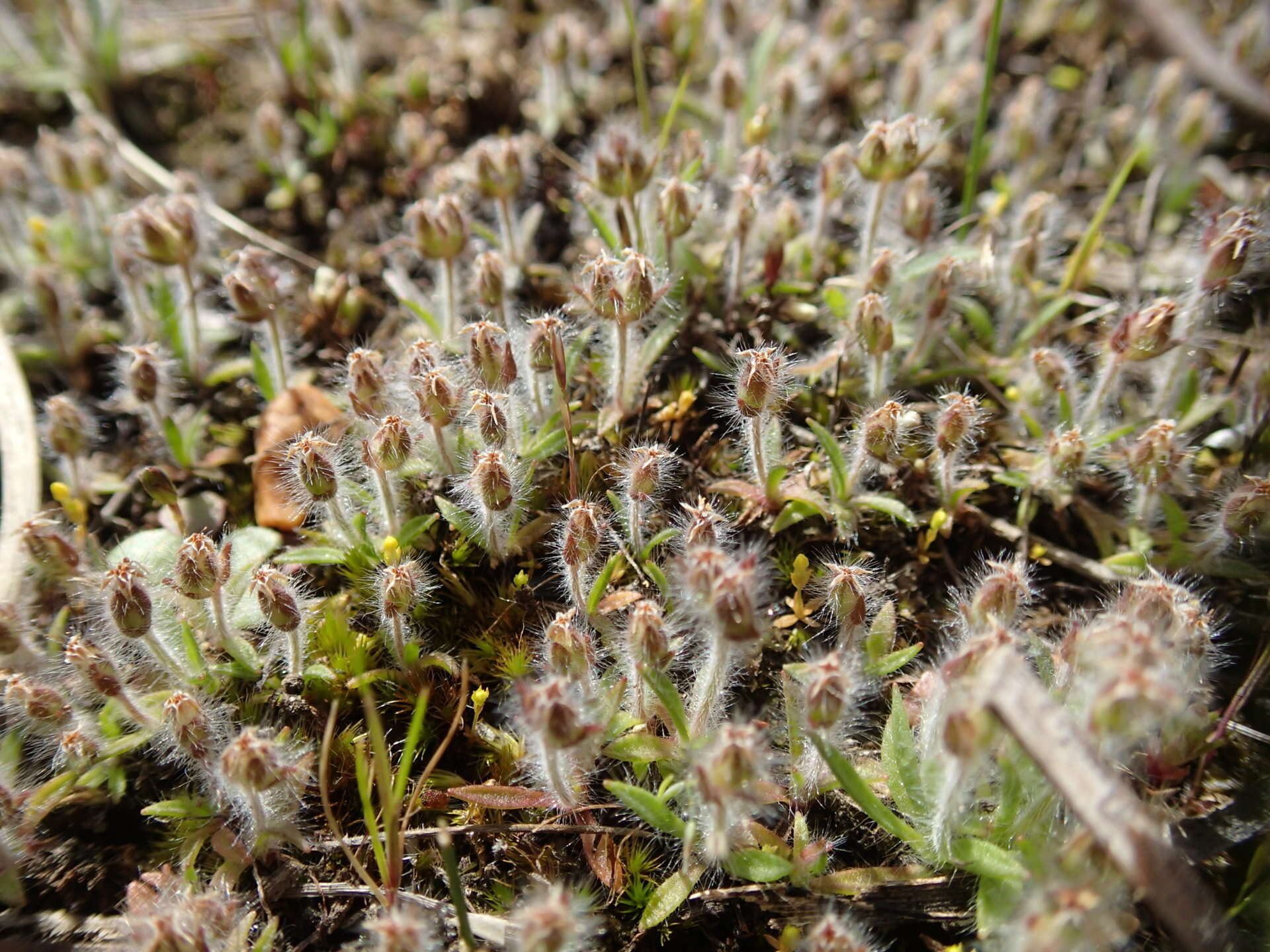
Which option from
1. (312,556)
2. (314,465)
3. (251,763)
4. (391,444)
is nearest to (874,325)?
(391,444)

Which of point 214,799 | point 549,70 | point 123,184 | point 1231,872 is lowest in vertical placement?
point 1231,872

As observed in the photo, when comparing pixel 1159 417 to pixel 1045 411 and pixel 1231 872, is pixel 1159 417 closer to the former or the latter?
pixel 1045 411

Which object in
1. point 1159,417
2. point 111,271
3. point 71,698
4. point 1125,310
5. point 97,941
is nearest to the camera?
point 97,941

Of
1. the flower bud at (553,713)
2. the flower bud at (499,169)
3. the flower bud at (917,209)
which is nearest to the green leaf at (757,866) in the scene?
the flower bud at (553,713)

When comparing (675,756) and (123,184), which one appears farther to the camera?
(123,184)

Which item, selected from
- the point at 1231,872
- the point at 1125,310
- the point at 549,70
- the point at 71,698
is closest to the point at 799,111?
the point at 549,70

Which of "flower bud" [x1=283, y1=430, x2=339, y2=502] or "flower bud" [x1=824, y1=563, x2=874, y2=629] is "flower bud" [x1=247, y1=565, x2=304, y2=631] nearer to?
"flower bud" [x1=283, y1=430, x2=339, y2=502]

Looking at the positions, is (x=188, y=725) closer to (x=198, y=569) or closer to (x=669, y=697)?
(x=198, y=569)
